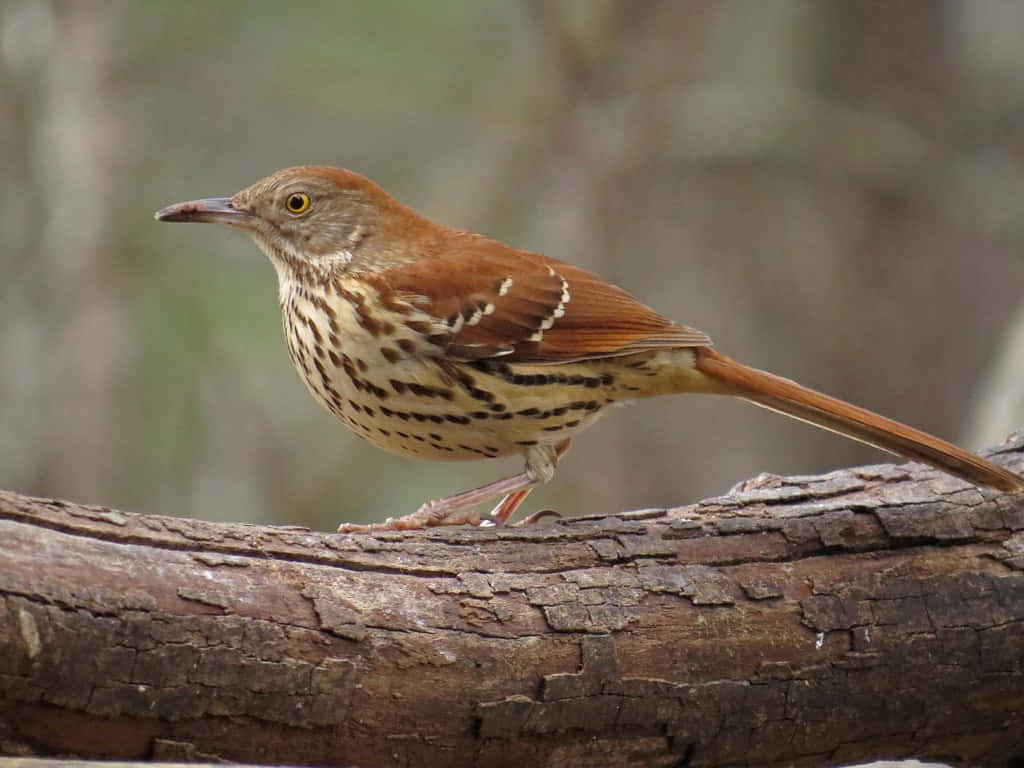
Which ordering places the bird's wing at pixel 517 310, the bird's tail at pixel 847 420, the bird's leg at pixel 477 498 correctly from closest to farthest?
the bird's tail at pixel 847 420
the bird's leg at pixel 477 498
the bird's wing at pixel 517 310

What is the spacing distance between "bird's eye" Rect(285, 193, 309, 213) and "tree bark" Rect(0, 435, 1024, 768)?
136cm

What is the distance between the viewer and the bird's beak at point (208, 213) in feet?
13.6

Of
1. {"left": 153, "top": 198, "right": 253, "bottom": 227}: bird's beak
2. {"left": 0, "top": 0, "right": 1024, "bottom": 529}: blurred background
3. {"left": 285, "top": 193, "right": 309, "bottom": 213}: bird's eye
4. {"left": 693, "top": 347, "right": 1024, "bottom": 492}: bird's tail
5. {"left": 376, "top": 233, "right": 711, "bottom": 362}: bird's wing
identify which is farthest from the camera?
{"left": 0, "top": 0, "right": 1024, "bottom": 529}: blurred background

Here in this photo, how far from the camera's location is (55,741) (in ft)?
8.46

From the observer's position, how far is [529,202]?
6820mm

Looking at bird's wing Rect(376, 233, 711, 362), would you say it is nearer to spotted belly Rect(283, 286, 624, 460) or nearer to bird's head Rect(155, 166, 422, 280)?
spotted belly Rect(283, 286, 624, 460)

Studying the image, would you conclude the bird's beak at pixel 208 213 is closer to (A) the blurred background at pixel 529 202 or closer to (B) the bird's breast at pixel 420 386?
(B) the bird's breast at pixel 420 386

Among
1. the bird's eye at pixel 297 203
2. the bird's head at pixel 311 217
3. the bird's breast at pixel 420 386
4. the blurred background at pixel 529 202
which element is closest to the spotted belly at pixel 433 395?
the bird's breast at pixel 420 386

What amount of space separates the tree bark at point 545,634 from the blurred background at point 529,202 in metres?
2.13

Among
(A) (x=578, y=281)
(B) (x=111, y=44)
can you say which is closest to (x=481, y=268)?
(A) (x=578, y=281)

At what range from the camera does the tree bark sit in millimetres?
2633

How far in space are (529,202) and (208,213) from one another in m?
2.82

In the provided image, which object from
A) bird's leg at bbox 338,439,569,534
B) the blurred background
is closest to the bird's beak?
bird's leg at bbox 338,439,569,534

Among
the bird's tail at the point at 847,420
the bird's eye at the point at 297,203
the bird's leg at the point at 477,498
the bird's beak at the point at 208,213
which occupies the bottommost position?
the bird's leg at the point at 477,498
